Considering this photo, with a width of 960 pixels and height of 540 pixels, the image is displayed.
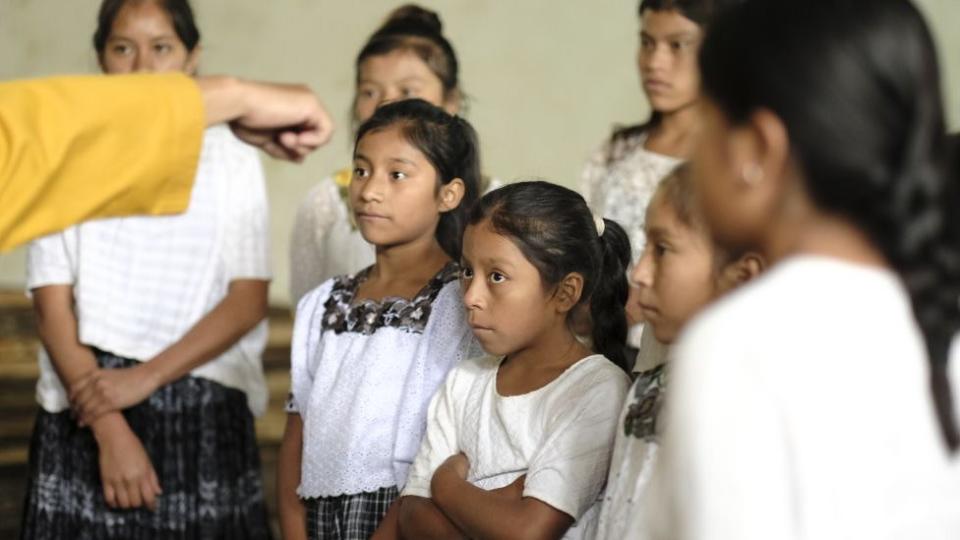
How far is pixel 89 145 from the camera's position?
5.96 ft

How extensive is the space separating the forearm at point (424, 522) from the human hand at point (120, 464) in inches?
33.3

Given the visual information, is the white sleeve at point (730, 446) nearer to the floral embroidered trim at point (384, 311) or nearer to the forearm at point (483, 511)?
the forearm at point (483, 511)

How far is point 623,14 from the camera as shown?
6.16m

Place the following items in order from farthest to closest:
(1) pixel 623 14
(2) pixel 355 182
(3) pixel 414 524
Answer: (1) pixel 623 14 < (2) pixel 355 182 < (3) pixel 414 524

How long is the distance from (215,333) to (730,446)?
223 centimetres

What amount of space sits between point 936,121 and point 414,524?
4.74 ft

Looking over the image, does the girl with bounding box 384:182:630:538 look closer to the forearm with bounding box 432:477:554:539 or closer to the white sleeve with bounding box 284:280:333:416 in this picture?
the forearm with bounding box 432:477:554:539

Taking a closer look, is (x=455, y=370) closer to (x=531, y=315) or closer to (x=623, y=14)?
(x=531, y=315)

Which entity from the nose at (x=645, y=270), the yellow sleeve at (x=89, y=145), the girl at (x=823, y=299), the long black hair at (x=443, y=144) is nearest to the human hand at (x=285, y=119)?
the yellow sleeve at (x=89, y=145)

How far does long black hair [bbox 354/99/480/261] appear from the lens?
2.97 m

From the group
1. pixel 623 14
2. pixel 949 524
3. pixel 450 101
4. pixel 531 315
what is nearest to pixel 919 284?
pixel 949 524

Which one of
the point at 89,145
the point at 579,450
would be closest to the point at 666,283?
the point at 579,450

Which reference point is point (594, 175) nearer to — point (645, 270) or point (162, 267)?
point (162, 267)

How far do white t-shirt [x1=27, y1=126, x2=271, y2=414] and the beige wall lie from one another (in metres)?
3.01
